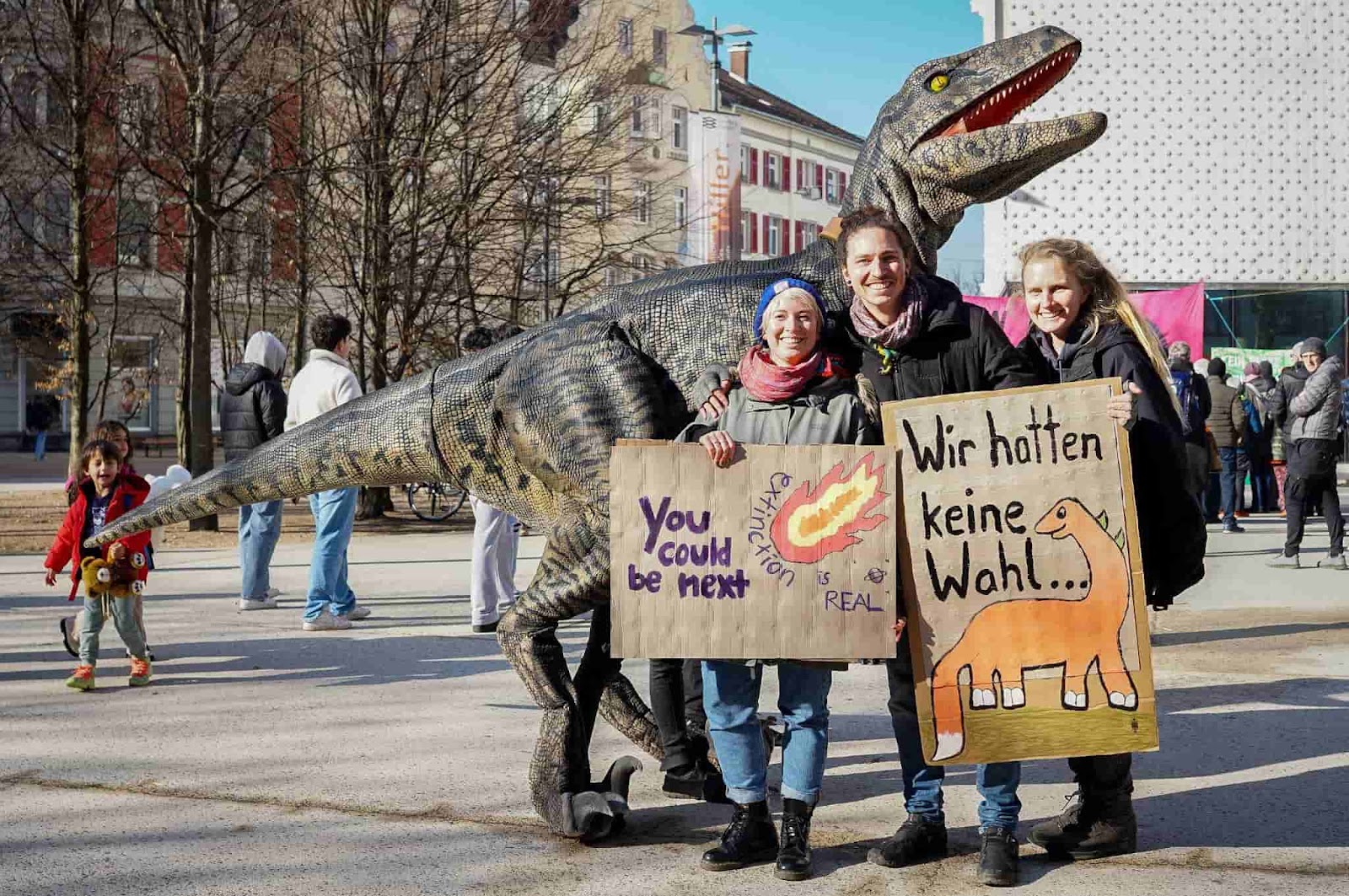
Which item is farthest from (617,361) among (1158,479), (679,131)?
(679,131)

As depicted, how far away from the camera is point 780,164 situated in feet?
212

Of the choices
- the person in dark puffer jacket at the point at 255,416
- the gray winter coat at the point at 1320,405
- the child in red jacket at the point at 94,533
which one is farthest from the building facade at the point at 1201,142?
the child in red jacket at the point at 94,533

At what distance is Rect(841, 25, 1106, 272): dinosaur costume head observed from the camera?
17.6ft

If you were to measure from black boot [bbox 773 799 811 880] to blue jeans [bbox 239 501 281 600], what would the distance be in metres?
6.38

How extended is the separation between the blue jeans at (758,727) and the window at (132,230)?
16.1m

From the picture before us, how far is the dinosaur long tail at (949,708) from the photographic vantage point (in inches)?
169

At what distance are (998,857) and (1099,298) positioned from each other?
5.78 ft

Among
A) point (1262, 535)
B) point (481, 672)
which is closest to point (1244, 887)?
point (481, 672)

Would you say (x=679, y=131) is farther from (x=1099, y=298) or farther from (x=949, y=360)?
(x=949, y=360)

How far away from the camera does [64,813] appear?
496 centimetres

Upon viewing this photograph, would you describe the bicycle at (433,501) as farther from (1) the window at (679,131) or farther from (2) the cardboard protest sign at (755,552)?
(1) the window at (679,131)

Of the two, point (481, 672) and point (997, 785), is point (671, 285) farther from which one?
point (481, 672)

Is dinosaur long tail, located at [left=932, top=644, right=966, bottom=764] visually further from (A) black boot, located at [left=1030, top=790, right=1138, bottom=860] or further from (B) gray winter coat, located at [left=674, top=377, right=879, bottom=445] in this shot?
(B) gray winter coat, located at [left=674, top=377, right=879, bottom=445]

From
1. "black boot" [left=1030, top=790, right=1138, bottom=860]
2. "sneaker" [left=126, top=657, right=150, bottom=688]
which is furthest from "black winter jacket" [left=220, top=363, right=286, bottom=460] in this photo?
"black boot" [left=1030, top=790, right=1138, bottom=860]
